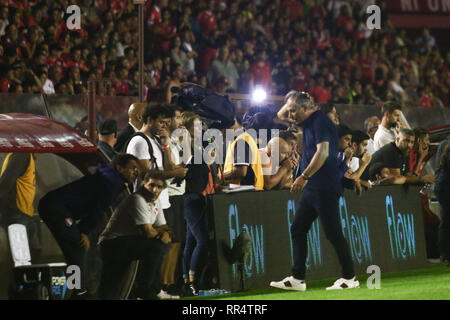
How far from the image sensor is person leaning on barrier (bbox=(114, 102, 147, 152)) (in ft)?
32.1

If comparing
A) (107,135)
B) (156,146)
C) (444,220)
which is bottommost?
(444,220)

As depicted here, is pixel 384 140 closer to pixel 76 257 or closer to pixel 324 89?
pixel 76 257

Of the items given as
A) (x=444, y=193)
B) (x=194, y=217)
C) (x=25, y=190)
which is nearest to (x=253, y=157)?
(x=194, y=217)

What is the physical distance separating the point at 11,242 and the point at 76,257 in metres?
0.56

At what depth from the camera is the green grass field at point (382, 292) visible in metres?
8.73

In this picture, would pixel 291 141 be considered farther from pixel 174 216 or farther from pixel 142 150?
pixel 142 150

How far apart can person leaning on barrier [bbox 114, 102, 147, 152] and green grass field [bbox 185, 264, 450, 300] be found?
1899mm

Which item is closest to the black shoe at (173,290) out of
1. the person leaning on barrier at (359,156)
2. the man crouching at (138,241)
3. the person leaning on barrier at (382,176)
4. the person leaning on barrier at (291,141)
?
the man crouching at (138,241)

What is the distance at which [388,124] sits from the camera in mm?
11992

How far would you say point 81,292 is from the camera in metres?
8.06

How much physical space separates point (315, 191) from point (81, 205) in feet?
7.59

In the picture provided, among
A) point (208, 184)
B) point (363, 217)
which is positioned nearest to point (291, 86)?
point (363, 217)

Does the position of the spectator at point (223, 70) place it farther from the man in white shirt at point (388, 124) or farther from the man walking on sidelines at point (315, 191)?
the man walking on sidelines at point (315, 191)

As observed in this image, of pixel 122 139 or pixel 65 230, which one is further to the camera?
pixel 122 139
